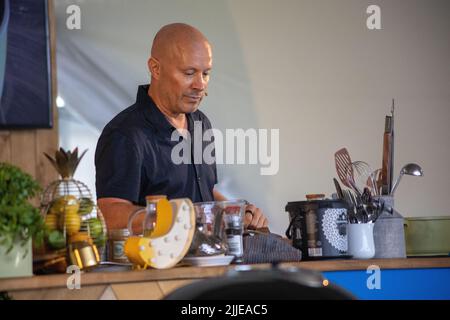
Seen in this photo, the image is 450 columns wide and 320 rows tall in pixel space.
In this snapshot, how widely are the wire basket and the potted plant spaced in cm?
10

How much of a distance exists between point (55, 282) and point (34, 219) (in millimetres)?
145

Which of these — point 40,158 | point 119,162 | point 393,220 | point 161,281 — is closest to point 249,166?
point 119,162

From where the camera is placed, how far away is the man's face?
3.35 meters

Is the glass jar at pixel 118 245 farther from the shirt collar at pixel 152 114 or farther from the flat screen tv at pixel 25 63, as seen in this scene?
the shirt collar at pixel 152 114

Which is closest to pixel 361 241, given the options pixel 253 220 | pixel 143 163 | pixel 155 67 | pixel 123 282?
pixel 253 220

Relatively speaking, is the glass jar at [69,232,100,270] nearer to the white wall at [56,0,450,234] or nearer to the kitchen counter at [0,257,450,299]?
the kitchen counter at [0,257,450,299]

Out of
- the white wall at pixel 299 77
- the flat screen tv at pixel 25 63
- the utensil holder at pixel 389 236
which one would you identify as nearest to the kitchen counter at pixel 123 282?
the utensil holder at pixel 389 236

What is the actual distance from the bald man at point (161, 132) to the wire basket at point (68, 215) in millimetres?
865

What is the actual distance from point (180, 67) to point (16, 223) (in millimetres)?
1622

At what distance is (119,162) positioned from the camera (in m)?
3.16

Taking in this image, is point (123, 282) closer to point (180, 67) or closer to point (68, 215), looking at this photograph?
point (68, 215)

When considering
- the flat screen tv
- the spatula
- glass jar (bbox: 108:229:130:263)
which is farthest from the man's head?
glass jar (bbox: 108:229:130:263)

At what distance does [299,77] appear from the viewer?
14.3ft

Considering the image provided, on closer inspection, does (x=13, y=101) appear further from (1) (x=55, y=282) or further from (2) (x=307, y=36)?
(2) (x=307, y=36)
